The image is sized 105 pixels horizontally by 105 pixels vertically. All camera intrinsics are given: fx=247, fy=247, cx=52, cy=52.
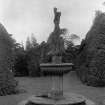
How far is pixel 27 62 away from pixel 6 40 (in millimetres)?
12381

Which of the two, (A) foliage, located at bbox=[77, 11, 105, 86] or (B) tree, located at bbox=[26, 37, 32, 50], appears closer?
(A) foliage, located at bbox=[77, 11, 105, 86]

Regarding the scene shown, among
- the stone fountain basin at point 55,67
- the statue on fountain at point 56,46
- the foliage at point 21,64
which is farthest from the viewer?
the foliage at point 21,64

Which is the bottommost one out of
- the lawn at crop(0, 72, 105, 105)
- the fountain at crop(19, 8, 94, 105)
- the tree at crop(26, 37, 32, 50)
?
the lawn at crop(0, 72, 105, 105)

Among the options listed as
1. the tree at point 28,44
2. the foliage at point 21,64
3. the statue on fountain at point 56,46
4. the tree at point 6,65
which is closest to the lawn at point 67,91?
the tree at point 6,65

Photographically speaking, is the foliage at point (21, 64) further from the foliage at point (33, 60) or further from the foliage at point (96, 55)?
the foliage at point (96, 55)

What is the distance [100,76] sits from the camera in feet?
55.3

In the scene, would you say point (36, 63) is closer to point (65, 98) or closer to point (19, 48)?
point (19, 48)

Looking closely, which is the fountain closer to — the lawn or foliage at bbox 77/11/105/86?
the lawn

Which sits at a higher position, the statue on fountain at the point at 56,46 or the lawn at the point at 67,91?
the statue on fountain at the point at 56,46

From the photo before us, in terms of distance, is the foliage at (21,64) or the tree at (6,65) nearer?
the tree at (6,65)

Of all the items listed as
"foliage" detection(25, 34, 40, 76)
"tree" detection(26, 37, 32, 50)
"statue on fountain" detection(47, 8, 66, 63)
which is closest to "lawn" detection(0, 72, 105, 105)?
"statue on fountain" detection(47, 8, 66, 63)

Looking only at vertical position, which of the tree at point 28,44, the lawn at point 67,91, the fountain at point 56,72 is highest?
the tree at point 28,44

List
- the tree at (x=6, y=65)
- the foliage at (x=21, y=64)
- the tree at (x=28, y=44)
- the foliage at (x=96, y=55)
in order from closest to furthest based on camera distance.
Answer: the tree at (x=6, y=65), the foliage at (x=96, y=55), the foliage at (x=21, y=64), the tree at (x=28, y=44)

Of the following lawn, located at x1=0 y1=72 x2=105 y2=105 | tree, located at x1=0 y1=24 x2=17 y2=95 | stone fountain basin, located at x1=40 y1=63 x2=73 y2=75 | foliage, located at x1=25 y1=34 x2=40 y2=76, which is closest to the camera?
stone fountain basin, located at x1=40 y1=63 x2=73 y2=75
